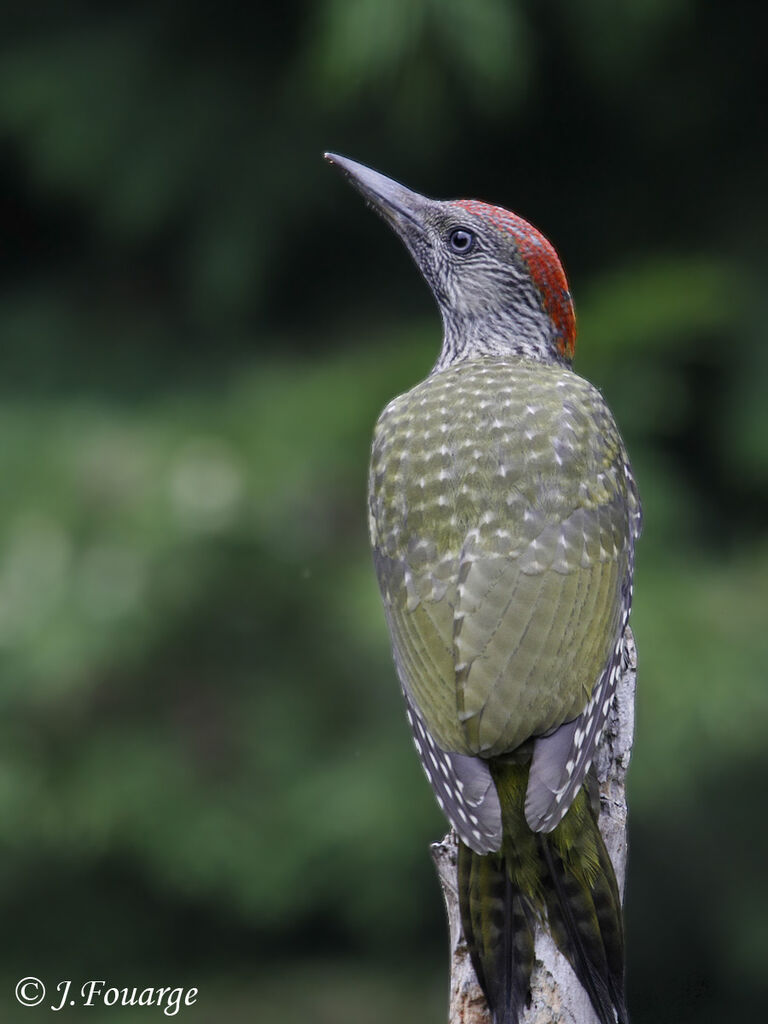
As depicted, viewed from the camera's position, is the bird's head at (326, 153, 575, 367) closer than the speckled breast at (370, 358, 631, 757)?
No

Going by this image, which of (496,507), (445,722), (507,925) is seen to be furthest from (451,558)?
(507,925)

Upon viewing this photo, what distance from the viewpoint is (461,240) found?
3.76 metres

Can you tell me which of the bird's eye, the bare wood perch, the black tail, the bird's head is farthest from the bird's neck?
the black tail

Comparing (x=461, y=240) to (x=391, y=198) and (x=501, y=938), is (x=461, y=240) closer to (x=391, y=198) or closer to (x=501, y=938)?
(x=391, y=198)

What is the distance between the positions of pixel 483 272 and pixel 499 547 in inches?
45.0

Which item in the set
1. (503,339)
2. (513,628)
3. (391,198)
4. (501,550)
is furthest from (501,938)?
(391,198)

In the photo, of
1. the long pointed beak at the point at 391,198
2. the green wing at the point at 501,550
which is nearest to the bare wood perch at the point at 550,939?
the green wing at the point at 501,550

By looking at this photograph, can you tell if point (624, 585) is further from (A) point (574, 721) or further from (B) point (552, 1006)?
(B) point (552, 1006)

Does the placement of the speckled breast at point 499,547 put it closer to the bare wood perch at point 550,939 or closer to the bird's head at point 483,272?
the bare wood perch at point 550,939

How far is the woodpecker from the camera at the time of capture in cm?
263

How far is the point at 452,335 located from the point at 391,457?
830 mm

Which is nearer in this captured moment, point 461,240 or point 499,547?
point 499,547

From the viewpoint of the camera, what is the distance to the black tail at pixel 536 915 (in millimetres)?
2654

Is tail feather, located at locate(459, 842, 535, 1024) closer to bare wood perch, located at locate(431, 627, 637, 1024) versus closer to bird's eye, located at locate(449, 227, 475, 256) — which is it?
bare wood perch, located at locate(431, 627, 637, 1024)
